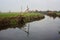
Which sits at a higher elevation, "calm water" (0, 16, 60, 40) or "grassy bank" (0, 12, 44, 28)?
"grassy bank" (0, 12, 44, 28)

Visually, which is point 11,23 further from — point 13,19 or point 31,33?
point 31,33

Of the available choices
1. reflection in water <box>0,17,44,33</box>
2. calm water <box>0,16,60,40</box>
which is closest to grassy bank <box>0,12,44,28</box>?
reflection in water <box>0,17,44,33</box>

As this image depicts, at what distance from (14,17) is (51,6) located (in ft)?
3.05

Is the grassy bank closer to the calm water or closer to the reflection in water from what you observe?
the reflection in water

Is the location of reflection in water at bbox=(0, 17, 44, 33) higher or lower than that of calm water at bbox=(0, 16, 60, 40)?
higher

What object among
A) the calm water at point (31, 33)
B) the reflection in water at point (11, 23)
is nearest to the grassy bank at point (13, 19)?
the reflection in water at point (11, 23)

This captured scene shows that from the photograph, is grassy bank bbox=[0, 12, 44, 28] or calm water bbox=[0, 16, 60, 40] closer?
calm water bbox=[0, 16, 60, 40]

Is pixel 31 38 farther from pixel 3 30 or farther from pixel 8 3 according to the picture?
pixel 8 3

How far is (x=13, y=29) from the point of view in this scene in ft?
10.6

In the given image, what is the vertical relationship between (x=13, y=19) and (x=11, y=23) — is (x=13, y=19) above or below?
above

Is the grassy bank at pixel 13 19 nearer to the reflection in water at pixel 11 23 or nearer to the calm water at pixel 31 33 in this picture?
the reflection in water at pixel 11 23

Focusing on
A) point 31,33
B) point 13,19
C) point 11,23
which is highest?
point 13,19

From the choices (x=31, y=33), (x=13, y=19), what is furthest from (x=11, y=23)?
(x=31, y=33)

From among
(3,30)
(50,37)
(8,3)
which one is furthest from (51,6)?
(3,30)
